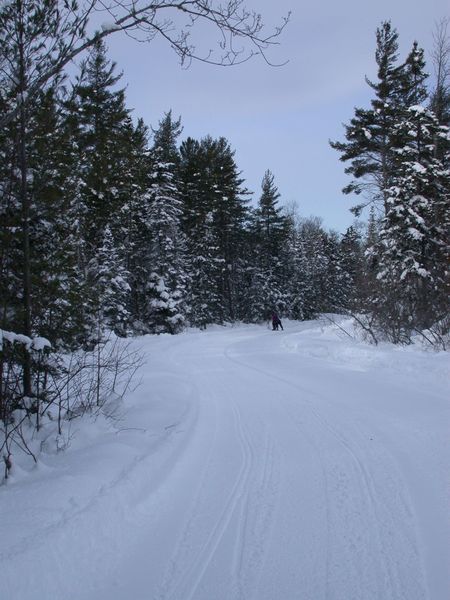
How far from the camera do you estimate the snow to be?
9.23 feet

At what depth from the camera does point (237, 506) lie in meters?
3.85

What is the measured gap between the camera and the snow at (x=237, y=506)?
281 centimetres

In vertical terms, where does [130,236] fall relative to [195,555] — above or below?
above

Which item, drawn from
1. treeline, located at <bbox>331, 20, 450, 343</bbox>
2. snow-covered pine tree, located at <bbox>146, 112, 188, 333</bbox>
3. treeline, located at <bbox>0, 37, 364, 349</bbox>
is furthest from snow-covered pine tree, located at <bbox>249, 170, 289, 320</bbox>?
treeline, located at <bbox>331, 20, 450, 343</bbox>

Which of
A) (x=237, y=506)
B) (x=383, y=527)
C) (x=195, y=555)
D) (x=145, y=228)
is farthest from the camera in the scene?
(x=145, y=228)

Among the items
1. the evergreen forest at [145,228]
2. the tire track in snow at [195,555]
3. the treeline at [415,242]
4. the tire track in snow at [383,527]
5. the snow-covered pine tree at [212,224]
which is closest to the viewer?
the tire track in snow at [383,527]

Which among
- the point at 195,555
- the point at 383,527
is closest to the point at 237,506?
the point at 195,555

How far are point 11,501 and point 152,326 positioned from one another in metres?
24.7

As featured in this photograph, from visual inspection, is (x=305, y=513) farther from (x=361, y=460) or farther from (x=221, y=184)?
(x=221, y=184)

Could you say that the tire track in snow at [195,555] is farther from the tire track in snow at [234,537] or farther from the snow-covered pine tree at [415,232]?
the snow-covered pine tree at [415,232]

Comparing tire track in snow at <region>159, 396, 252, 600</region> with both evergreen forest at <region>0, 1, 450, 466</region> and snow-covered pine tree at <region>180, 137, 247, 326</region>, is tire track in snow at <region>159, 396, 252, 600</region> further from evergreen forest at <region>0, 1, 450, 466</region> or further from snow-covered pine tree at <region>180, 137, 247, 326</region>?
snow-covered pine tree at <region>180, 137, 247, 326</region>

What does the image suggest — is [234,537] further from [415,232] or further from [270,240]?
[270,240]

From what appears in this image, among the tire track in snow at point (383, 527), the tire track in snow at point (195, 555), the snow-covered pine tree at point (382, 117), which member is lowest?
the tire track in snow at point (195, 555)

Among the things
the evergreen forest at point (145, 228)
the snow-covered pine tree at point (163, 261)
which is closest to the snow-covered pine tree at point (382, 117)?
the evergreen forest at point (145, 228)
